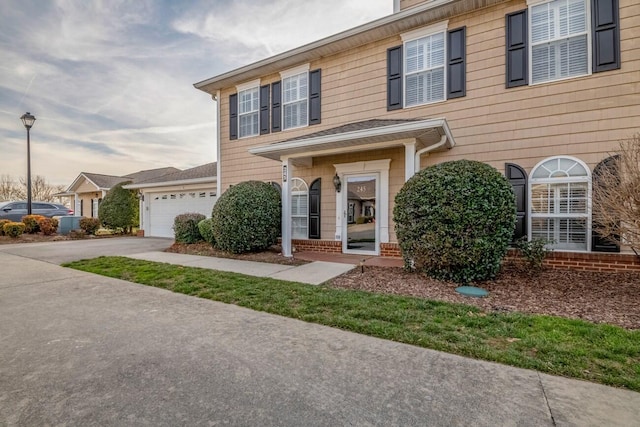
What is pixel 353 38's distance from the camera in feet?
25.4

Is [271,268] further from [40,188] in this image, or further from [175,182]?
[40,188]

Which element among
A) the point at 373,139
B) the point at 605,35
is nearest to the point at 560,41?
the point at 605,35

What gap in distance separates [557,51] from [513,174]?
253cm

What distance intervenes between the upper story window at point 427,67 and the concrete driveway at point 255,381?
6.19 metres

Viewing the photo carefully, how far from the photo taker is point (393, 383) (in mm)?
2236

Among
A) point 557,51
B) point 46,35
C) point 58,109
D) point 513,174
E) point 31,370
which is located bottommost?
point 31,370

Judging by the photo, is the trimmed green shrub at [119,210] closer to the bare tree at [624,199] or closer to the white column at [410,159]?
the white column at [410,159]

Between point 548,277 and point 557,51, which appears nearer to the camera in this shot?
point 548,277

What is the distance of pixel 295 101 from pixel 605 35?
6.98 meters

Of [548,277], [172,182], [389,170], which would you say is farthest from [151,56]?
[548,277]

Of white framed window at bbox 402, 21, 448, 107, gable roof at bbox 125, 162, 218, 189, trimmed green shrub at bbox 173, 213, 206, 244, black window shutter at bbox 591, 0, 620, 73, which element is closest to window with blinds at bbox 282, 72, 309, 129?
white framed window at bbox 402, 21, 448, 107

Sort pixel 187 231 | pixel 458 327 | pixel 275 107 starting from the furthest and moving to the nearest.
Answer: pixel 187 231
pixel 275 107
pixel 458 327

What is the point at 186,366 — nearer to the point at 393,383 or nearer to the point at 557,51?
the point at 393,383

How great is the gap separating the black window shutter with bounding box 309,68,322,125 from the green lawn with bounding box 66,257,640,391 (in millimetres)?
5242
